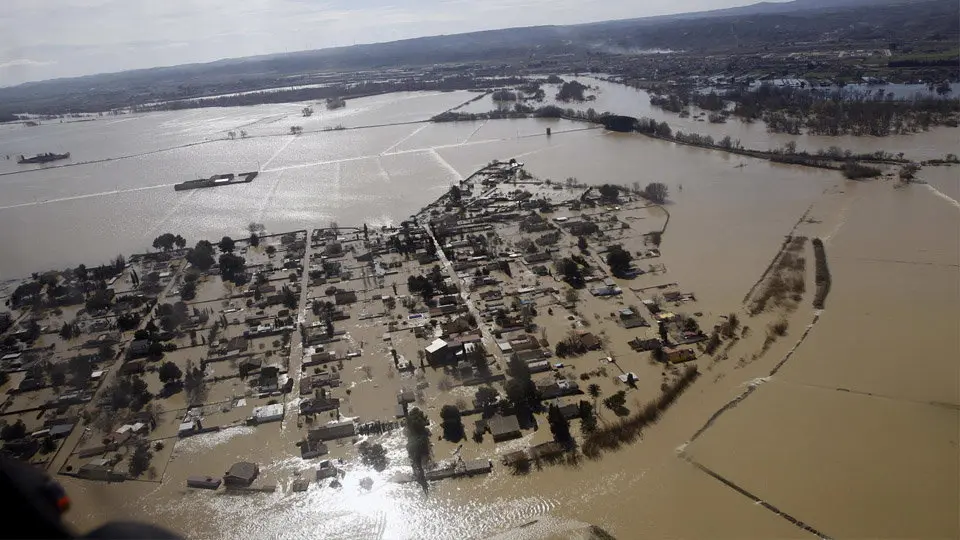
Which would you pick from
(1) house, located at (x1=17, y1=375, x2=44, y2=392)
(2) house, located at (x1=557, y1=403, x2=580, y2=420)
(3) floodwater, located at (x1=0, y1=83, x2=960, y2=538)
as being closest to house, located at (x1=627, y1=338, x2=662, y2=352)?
(3) floodwater, located at (x1=0, y1=83, x2=960, y2=538)

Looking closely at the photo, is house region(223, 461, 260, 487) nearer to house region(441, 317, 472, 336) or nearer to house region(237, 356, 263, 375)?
house region(237, 356, 263, 375)

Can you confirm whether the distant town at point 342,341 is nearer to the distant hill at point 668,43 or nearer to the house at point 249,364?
the house at point 249,364

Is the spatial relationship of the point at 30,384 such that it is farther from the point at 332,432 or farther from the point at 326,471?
the point at 326,471

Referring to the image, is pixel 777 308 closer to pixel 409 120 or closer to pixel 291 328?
pixel 291 328

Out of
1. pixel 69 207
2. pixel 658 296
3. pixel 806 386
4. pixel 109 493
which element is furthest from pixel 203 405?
pixel 69 207

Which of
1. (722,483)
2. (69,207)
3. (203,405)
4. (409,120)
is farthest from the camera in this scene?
(409,120)

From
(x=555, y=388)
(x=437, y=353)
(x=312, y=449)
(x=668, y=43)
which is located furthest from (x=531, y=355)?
(x=668, y=43)
